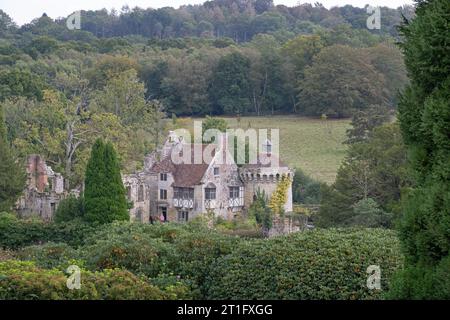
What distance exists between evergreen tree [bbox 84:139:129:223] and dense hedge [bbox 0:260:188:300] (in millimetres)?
17155

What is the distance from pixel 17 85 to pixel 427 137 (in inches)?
2258

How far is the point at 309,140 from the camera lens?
219ft

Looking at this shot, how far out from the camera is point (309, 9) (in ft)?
459

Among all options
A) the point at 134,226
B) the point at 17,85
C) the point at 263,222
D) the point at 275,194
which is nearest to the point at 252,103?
the point at 17,85

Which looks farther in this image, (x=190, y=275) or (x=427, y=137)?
(x=190, y=275)

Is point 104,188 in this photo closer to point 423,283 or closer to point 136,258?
point 136,258

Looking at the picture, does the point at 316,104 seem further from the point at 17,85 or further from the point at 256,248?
the point at 256,248

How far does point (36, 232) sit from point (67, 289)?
18488 mm

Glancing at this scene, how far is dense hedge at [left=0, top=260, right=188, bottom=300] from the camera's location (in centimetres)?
1489

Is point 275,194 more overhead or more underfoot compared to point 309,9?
more underfoot

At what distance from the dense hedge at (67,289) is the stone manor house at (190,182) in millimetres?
28534

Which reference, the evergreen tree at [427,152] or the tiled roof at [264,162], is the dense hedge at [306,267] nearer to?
the evergreen tree at [427,152]

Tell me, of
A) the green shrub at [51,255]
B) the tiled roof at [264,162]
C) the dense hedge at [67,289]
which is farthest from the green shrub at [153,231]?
the tiled roof at [264,162]

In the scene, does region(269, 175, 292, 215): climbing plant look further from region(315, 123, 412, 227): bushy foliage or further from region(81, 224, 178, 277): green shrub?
region(81, 224, 178, 277): green shrub
